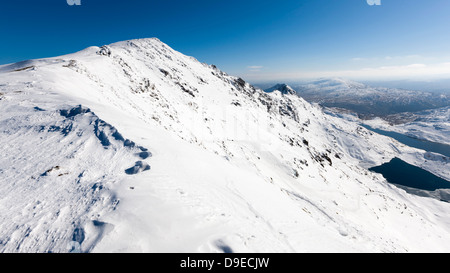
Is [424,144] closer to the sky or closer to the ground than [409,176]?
closer to the ground

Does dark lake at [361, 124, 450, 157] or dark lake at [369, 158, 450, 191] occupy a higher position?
dark lake at [369, 158, 450, 191]

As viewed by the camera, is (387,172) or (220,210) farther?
(387,172)

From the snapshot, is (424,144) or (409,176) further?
(424,144)

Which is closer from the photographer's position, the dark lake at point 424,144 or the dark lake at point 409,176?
the dark lake at point 409,176

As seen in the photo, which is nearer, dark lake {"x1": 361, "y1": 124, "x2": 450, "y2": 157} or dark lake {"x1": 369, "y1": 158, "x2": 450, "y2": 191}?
dark lake {"x1": 369, "y1": 158, "x2": 450, "y2": 191}

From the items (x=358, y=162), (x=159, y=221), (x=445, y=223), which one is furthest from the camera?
(x=358, y=162)

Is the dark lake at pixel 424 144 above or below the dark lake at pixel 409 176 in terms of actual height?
below
